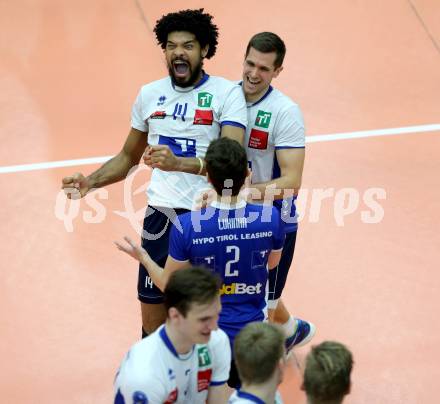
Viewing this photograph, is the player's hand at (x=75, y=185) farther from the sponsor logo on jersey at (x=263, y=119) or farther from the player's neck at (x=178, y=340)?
the player's neck at (x=178, y=340)

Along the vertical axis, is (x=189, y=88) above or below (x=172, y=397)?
above

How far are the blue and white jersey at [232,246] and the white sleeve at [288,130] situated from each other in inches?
35.9

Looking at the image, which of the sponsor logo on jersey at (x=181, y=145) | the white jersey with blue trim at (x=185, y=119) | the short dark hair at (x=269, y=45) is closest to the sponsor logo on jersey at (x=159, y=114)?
the white jersey with blue trim at (x=185, y=119)

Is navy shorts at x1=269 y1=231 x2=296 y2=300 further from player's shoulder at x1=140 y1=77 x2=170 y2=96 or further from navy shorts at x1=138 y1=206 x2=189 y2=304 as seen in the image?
player's shoulder at x1=140 y1=77 x2=170 y2=96

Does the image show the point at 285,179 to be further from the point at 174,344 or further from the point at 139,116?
the point at 174,344

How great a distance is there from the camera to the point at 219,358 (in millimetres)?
4340

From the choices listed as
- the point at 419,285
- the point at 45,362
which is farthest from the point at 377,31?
the point at 45,362

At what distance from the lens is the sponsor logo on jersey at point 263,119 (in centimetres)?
559

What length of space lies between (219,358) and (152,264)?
2.81 feet

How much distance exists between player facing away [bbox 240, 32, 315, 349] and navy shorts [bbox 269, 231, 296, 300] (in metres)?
0.39

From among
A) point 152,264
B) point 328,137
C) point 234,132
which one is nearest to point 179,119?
point 234,132

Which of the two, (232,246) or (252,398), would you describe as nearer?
(252,398)

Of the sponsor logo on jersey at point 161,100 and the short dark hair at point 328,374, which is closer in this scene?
the short dark hair at point 328,374

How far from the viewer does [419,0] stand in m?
11.2
